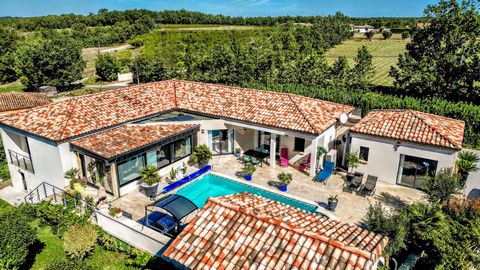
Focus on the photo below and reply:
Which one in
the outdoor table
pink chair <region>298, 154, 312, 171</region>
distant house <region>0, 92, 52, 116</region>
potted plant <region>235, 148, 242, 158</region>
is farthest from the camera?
distant house <region>0, 92, 52, 116</region>

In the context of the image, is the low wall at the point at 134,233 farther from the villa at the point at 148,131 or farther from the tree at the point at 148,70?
the tree at the point at 148,70

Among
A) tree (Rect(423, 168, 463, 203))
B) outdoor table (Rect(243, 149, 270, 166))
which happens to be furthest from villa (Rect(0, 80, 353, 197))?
tree (Rect(423, 168, 463, 203))

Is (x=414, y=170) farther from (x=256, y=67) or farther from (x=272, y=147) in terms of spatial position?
(x=256, y=67)

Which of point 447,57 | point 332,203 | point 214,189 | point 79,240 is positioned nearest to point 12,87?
point 214,189

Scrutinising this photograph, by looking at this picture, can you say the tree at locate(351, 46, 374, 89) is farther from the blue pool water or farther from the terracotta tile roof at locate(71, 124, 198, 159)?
the blue pool water

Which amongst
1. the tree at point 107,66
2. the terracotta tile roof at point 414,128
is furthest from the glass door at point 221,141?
the tree at point 107,66

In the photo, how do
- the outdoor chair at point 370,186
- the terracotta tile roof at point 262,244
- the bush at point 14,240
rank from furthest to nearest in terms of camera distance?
the outdoor chair at point 370,186, the bush at point 14,240, the terracotta tile roof at point 262,244

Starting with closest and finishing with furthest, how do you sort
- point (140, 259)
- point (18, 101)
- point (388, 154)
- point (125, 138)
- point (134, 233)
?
1. point (140, 259)
2. point (134, 233)
3. point (125, 138)
4. point (388, 154)
5. point (18, 101)
